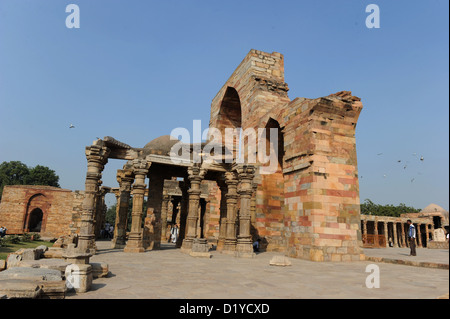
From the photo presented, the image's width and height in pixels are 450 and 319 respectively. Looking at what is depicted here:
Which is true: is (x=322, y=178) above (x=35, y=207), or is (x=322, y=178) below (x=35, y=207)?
above

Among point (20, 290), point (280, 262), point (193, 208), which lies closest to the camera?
point (20, 290)

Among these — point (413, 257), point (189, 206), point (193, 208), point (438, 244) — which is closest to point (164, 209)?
point (189, 206)

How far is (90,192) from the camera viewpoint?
9375 mm

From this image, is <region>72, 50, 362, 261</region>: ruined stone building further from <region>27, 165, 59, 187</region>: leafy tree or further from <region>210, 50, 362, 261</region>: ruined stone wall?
<region>27, 165, 59, 187</region>: leafy tree

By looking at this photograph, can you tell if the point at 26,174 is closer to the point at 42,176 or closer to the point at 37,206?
the point at 42,176

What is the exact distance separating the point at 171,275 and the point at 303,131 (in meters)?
7.04

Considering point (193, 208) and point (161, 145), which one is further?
point (161, 145)

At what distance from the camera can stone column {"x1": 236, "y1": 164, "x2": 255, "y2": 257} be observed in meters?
10.0

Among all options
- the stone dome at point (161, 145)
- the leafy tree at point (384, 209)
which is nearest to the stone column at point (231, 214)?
the stone dome at point (161, 145)

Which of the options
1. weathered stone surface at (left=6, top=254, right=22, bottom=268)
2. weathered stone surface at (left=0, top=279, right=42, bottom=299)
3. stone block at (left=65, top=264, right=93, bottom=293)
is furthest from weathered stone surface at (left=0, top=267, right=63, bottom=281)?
weathered stone surface at (left=6, top=254, right=22, bottom=268)

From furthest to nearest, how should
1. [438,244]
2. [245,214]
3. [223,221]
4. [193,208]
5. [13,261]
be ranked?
[438,244] < [223,221] < [193,208] < [245,214] < [13,261]

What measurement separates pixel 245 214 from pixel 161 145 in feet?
15.2

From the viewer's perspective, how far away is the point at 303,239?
960cm
